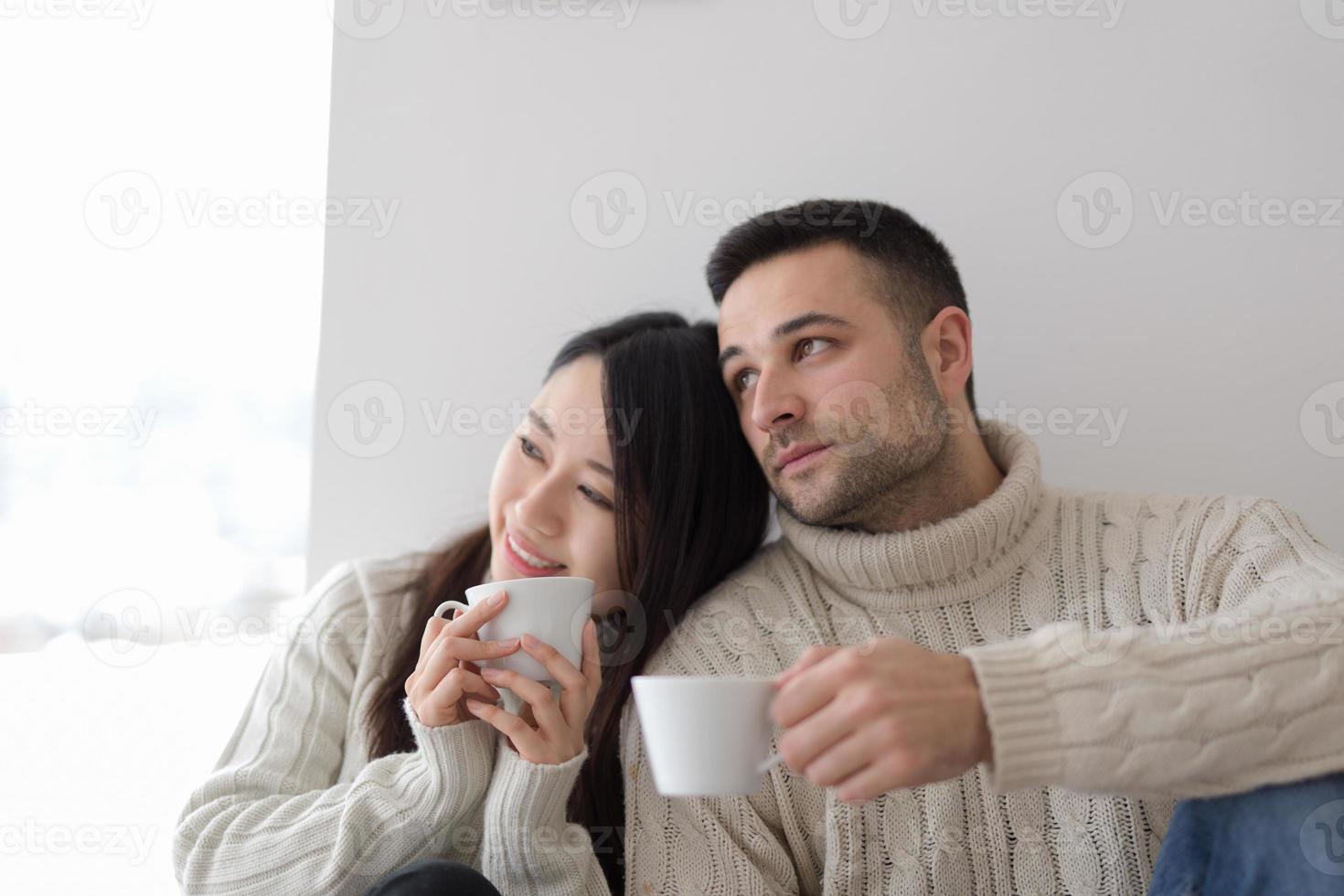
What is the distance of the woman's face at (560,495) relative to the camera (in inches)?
53.4

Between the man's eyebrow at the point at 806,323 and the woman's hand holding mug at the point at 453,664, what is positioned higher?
the man's eyebrow at the point at 806,323

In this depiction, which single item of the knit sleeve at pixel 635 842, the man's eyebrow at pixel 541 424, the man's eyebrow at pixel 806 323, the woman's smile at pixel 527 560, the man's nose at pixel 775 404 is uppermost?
the man's eyebrow at pixel 806 323

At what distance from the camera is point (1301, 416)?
Result: 1.63 m

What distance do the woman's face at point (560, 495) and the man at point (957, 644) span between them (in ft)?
0.59

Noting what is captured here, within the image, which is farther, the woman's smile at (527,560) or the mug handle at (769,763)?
the woman's smile at (527,560)

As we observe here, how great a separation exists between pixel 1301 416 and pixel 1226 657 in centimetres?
93

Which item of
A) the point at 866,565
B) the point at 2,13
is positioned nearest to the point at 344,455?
the point at 866,565

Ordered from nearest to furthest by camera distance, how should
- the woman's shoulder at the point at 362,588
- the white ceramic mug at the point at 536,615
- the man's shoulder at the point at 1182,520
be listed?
the white ceramic mug at the point at 536,615 < the man's shoulder at the point at 1182,520 < the woman's shoulder at the point at 362,588

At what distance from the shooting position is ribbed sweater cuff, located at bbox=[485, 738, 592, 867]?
1.11m

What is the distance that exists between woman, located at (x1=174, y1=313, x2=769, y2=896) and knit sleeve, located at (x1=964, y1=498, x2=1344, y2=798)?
1.56 feet

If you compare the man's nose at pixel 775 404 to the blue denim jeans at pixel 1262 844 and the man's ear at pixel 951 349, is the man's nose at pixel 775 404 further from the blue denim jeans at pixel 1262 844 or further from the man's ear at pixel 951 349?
the blue denim jeans at pixel 1262 844

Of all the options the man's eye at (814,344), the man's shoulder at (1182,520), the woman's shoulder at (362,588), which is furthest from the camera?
the woman's shoulder at (362,588)

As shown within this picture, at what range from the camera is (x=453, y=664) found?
1097 mm

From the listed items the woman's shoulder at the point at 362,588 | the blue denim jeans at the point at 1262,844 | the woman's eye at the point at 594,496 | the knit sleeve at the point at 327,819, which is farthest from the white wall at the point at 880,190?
the blue denim jeans at the point at 1262,844
